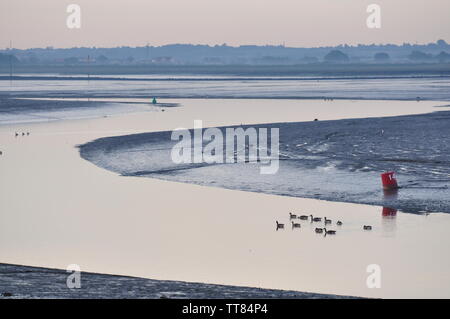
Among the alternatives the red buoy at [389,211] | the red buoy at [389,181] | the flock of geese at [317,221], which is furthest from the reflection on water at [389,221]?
the red buoy at [389,181]

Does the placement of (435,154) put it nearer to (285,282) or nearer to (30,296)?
(285,282)

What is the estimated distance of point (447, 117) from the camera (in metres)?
55.6

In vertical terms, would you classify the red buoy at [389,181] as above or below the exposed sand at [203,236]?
above

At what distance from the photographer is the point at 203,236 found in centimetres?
2439

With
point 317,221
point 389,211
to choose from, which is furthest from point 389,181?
point 317,221

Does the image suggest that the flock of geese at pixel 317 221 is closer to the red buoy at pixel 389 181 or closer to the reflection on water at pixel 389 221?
the reflection on water at pixel 389 221

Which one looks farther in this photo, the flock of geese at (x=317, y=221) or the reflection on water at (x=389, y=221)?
the flock of geese at (x=317, y=221)

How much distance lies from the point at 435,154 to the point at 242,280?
21.1 meters

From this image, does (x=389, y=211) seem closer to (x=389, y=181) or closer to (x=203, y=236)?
(x=389, y=181)

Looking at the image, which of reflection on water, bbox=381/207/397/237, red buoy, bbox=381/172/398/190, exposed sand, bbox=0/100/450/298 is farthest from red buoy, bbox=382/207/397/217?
red buoy, bbox=381/172/398/190

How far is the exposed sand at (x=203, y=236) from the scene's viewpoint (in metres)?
20.2

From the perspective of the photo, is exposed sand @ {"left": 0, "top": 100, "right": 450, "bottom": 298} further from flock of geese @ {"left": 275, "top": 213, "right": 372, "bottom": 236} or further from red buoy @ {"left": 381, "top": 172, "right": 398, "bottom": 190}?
red buoy @ {"left": 381, "top": 172, "right": 398, "bottom": 190}

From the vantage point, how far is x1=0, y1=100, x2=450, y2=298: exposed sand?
2018cm
